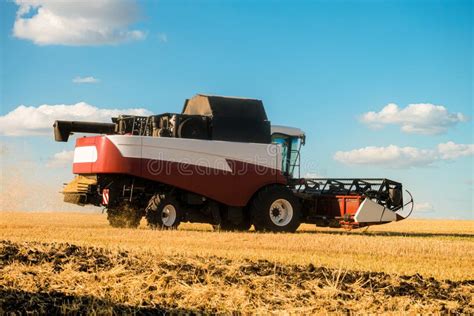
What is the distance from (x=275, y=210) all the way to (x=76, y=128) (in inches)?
220

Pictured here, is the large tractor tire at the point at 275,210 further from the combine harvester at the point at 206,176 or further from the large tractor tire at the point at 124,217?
the large tractor tire at the point at 124,217

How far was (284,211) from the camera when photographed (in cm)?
1902

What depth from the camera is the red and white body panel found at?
56.2 ft

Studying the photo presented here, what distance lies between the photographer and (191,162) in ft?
57.9

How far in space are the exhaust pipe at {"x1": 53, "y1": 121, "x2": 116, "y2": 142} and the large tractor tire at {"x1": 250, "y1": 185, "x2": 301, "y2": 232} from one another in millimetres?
4251

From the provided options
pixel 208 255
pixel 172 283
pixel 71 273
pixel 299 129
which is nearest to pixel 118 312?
pixel 172 283

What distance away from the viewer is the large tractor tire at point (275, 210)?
60.7 feet

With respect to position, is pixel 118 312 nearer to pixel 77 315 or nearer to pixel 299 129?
pixel 77 315

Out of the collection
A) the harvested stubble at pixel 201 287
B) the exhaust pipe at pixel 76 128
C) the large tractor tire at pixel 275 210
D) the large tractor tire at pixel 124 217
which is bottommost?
the harvested stubble at pixel 201 287

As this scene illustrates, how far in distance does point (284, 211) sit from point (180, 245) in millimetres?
6571

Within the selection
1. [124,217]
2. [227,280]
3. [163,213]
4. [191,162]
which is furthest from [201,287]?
[124,217]

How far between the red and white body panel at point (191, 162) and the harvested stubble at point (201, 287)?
731 centimetres

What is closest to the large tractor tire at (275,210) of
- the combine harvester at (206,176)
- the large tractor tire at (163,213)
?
the combine harvester at (206,176)

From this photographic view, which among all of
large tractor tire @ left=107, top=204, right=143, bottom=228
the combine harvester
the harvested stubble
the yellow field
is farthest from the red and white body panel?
the harvested stubble
